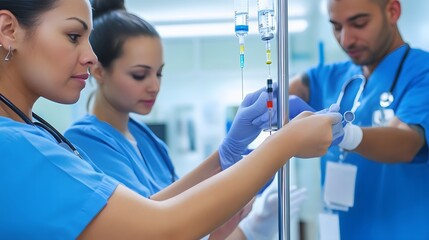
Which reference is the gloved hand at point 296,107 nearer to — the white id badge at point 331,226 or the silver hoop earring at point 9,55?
the white id badge at point 331,226

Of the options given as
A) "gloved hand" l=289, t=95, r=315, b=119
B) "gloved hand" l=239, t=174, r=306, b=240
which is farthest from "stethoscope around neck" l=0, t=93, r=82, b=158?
"gloved hand" l=239, t=174, r=306, b=240

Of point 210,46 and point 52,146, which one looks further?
point 210,46

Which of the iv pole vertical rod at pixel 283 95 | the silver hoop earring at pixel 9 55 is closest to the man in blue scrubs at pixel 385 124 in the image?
the iv pole vertical rod at pixel 283 95

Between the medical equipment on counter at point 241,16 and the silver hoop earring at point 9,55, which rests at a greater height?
the medical equipment on counter at point 241,16

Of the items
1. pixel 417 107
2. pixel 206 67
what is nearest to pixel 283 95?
pixel 417 107

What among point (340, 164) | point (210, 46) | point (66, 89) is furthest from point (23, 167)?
point (210, 46)

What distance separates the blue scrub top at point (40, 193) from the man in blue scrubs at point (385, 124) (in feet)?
→ 2.78

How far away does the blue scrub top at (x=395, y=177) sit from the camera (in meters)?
1.34

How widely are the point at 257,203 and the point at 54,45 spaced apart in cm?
92

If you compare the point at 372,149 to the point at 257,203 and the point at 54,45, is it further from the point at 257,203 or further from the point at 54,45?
the point at 54,45

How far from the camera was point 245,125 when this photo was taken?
1037 millimetres

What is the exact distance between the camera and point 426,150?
1.33m

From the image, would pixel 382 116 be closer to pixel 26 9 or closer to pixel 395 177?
pixel 395 177

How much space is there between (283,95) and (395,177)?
2.54 feet
